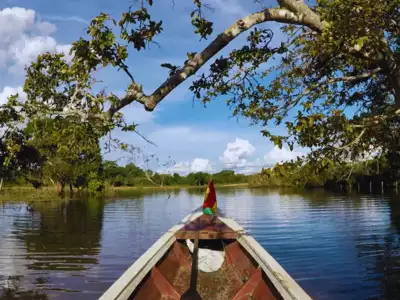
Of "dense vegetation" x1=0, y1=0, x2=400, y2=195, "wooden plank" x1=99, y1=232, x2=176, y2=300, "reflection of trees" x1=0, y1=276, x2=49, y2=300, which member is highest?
"dense vegetation" x1=0, y1=0, x2=400, y2=195

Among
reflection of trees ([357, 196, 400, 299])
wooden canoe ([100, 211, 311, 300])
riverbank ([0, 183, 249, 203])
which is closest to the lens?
wooden canoe ([100, 211, 311, 300])

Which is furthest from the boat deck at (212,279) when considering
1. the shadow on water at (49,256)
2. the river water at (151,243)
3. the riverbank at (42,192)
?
the shadow on water at (49,256)

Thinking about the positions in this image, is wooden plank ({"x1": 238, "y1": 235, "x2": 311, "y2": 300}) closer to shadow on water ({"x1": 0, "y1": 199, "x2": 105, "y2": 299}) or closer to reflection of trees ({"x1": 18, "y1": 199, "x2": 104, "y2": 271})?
shadow on water ({"x1": 0, "y1": 199, "x2": 105, "y2": 299})

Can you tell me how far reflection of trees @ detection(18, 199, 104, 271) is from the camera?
45.3 ft

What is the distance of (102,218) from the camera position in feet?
94.4

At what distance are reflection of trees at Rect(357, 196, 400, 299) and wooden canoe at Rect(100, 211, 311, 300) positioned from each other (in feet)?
11.8

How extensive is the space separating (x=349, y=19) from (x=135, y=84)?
8.88 ft

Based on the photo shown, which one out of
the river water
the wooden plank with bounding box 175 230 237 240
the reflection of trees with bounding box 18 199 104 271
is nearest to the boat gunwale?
the wooden plank with bounding box 175 230 237 240

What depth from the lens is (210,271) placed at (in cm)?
833

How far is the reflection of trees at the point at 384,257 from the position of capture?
10.1 metres

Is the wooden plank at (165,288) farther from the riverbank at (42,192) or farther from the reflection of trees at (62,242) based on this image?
the reflection of trees at (62,242)

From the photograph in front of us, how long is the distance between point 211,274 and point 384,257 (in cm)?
800

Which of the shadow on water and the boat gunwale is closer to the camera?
the boat gunwale

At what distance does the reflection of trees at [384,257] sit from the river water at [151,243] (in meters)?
0.02
